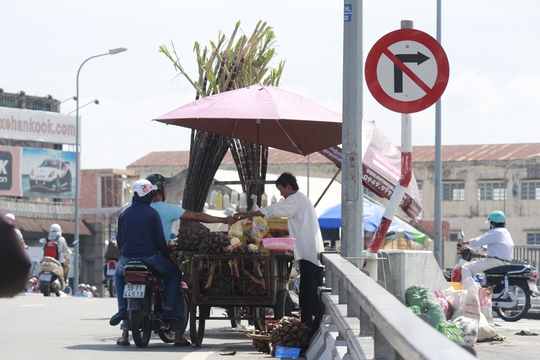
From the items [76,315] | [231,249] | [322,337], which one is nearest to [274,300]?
[231,249]

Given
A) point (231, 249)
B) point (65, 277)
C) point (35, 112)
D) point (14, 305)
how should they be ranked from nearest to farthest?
point (231, 249) < point (14, 305) < point (65, 277) < point (35, 112)

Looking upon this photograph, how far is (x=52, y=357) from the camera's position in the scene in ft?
33.0

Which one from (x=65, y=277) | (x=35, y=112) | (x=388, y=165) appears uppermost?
(x=35, y=112)

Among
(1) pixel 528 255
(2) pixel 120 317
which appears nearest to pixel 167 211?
(2) pixel 120 317

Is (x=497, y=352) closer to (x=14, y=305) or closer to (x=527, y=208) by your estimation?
(x=14, y=305)

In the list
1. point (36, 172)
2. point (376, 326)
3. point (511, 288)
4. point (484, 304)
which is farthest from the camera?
point (36, 172)

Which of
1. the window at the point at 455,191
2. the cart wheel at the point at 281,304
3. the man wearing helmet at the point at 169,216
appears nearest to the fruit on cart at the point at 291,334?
the cart wheel at the point at 281,304

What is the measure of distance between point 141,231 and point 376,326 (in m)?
6.66

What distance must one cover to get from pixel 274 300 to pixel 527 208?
218 feet

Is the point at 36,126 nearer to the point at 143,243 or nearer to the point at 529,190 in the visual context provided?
the point at 529,190

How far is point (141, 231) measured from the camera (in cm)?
1139

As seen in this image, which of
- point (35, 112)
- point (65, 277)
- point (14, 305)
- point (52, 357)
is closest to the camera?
point (52, 357)

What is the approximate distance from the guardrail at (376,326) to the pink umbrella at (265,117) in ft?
9.47

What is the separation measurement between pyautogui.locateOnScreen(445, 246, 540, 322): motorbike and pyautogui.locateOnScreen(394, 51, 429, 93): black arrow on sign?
9485 mm
